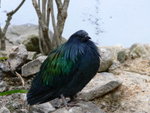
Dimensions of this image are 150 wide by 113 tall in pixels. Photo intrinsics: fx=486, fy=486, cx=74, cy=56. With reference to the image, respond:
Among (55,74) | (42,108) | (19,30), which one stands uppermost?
(55,74)

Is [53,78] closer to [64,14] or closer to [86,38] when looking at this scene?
[86,38]

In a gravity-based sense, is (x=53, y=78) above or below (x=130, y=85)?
above

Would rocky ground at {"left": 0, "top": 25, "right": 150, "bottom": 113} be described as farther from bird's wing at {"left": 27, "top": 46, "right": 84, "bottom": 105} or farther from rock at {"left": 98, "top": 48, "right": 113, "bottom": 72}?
Result: bird's wing at {"left": 27, "top": 46, "right": 84, "bottom": 105}

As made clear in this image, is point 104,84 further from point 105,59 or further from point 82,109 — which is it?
point 82,109

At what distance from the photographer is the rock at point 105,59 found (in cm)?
688

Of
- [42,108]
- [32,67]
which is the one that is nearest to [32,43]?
[32,67]

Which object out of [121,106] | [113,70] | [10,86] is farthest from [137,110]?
[10,86]

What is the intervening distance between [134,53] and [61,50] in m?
3.18

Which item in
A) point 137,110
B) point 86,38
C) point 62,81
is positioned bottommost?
point 137,110

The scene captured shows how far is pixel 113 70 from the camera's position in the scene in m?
7.26

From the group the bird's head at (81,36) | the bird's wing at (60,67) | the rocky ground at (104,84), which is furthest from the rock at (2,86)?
the bird's head at (81,36)

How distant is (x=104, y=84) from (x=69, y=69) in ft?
4.74

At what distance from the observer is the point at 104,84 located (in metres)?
6.26

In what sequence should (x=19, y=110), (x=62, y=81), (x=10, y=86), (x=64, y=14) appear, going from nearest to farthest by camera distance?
(x=62, y=81)
(x=19, y=110)
(x=10, y=86)
(x=64, y=14)
